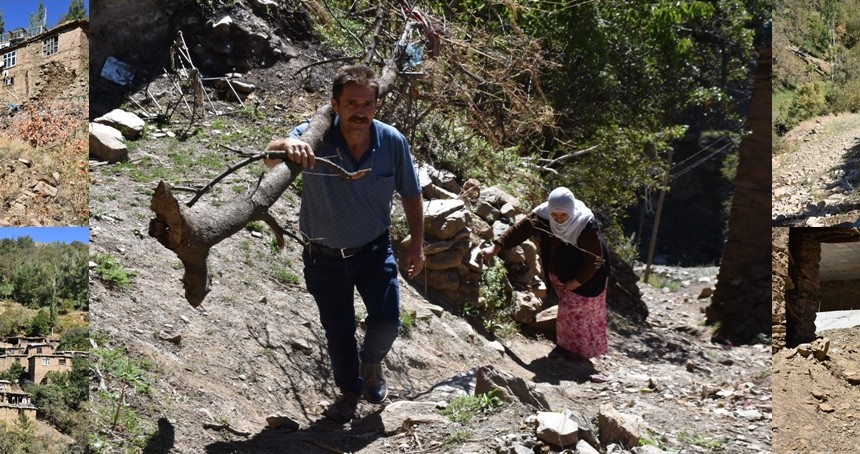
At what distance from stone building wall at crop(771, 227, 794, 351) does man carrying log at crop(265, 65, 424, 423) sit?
1476 mm

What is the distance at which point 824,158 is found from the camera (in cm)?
373

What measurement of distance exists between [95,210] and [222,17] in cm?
353

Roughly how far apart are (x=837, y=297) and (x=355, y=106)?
2071 millimetres

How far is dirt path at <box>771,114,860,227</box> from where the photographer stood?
3.65m

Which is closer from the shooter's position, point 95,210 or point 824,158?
point 824,158

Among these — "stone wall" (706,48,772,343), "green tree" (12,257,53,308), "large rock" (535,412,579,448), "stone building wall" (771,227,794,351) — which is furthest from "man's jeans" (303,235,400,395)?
"stone wall" (706,48,772,343)

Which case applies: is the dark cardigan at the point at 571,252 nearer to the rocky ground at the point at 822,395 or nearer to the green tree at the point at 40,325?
the rocky ground at the point at 822,395

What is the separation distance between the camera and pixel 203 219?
9.76ft

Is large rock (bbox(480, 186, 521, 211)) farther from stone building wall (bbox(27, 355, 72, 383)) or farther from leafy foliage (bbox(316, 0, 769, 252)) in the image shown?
stone building wall (bbox(27, 355, 72, 383))

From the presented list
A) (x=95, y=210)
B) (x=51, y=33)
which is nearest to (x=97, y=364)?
(x=51, y=33)

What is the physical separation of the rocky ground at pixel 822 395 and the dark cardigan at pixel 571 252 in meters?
1.62

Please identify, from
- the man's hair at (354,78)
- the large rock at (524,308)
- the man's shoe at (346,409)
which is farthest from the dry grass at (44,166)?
the large rock at (524,308)

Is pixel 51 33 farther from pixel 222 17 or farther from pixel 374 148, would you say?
pixel 222 17

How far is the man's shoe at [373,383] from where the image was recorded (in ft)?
12.9
